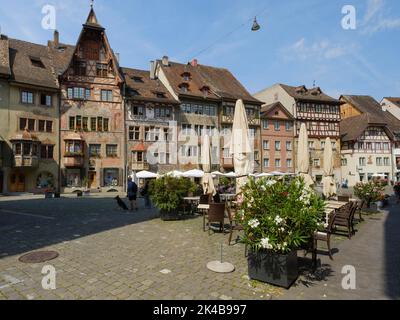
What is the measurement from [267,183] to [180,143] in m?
31.3

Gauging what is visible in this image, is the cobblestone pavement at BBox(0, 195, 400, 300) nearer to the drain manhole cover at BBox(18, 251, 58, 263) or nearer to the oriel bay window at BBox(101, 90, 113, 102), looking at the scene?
the drain manhole cover at BBox(18, 251, 58, 263)

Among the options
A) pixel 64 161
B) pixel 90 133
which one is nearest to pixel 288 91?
pixel 90 133

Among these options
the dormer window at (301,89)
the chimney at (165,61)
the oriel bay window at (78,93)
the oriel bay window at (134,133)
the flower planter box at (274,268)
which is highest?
the chimney at (165,61)

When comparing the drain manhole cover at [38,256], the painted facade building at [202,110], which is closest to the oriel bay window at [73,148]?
the painted facade building at [202,110]

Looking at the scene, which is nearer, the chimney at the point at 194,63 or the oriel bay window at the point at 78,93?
the oriel bay window at the point at 78,93

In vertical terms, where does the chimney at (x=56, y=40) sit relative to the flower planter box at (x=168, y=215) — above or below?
above

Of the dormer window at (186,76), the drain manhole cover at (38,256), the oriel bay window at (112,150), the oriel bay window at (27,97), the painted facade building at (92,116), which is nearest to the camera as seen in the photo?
the drain manhole cover at (38,256)

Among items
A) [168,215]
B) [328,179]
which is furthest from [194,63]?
[168,215]

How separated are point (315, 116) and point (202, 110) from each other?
19.5m

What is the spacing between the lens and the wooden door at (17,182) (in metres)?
28.2

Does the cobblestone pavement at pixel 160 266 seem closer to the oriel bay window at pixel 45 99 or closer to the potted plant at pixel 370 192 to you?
the potted plant at pixel 370 192

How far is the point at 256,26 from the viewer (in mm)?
15477

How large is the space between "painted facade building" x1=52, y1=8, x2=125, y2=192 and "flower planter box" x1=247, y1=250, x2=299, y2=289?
2858 cm

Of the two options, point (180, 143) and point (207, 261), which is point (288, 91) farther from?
point (207, 261)
